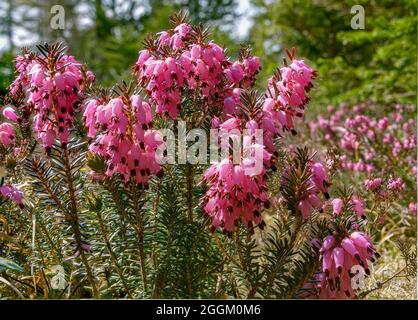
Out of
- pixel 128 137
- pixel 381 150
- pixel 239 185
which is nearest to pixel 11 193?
pixel 128 137

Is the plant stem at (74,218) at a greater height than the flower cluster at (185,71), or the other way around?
the flower cluster at (185,71)

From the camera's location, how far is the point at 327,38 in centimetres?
1201

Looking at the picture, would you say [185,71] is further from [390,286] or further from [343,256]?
[390,286]

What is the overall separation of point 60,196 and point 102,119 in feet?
2.22

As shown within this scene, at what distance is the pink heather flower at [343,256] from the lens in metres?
2.15

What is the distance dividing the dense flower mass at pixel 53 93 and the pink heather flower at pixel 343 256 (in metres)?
1.01

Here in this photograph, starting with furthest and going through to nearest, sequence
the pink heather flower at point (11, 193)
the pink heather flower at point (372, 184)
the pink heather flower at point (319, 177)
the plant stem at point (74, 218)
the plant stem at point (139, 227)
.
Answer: the pink heather flower at point (372, 184) < the pink heather flower at point (11, 193) < the plant stem at point (74, 218) < the plant stem at point (139, 227) < the pink heather flower at point (319, 177)

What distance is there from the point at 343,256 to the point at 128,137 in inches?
31.9

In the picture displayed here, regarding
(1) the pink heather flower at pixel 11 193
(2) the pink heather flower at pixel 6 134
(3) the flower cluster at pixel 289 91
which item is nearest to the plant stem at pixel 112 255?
(1) the pink heather flower at pixel 11 193

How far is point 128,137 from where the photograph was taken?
86.4 inches

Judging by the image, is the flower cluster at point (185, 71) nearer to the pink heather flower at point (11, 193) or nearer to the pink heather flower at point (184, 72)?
the pink heather flower at point (184, 72)

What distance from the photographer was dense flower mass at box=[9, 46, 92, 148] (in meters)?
2.28

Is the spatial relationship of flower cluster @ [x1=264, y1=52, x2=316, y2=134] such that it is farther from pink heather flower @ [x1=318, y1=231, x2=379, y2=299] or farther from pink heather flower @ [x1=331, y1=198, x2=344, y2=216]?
pink heather flower @ [x1=318, y1=231, x2=379, y2=299]
